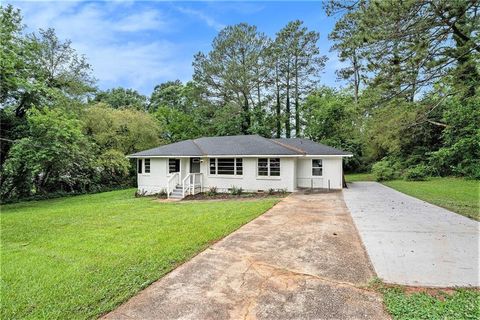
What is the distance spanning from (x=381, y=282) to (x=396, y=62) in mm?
6338

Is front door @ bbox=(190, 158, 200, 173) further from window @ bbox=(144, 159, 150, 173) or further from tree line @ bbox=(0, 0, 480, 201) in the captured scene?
tree line @ bbox=(0, 0, 480, 201)

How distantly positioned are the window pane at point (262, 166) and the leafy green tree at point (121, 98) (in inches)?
1021

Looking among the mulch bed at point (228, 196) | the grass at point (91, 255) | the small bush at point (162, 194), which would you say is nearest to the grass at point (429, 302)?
the grass at point (91, 255)

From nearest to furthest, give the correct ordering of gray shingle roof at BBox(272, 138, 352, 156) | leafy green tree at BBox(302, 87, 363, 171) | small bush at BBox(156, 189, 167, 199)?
small bush at BBox(156, 189, 167, 199) < gray shingle roof at BBox(272, 138, 352, 156) < leafy green tree at BBox(302, 87, 363, 171)

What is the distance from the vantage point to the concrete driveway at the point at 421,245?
4109mm

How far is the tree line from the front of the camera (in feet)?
24.5

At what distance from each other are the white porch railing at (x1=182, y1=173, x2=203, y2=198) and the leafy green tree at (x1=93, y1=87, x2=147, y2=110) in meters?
23.8

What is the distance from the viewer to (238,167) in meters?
16.2

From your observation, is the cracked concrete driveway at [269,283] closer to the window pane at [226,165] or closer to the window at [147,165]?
the window pane at [226,165]

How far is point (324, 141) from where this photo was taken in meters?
27.2

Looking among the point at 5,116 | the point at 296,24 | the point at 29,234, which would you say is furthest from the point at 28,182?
the point at 296,24

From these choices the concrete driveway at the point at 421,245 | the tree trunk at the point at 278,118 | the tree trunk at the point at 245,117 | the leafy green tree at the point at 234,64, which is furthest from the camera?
the tree trunk at the point at 278,118

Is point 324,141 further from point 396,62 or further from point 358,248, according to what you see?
point 358,248

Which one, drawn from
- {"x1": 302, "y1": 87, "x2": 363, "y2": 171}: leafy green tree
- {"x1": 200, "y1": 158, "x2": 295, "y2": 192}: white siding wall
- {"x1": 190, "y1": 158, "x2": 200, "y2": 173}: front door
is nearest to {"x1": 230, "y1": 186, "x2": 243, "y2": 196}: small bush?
{"x1": 200, "y1": 158, "x2": 295, "y2": 192}: white siding wall
